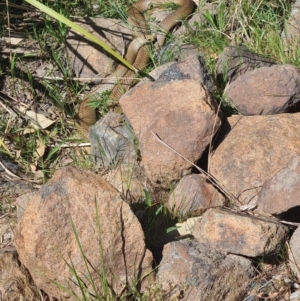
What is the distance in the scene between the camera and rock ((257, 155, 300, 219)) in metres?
3.42

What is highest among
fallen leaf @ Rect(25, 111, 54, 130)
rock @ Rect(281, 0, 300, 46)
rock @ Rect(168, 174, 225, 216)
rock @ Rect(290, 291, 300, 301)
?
rock @ Rect(281, 0, 300, 46)

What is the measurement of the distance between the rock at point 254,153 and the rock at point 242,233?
0.39 m

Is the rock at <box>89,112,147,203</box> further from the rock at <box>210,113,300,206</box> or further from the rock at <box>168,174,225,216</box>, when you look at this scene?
the rock at <box>210,113,300,206</box>

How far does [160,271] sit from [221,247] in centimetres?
30

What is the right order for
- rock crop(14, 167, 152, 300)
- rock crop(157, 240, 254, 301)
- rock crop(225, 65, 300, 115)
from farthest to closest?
rock crop(225, 65, 300, 115) → rock crop(157, 240, 254, 301) → rock crop(14, 167, 152, 300)

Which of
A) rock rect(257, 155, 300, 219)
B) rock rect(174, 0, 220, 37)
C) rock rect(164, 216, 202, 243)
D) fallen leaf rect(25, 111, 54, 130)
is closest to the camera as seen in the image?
rock rect(257, 155, 300, 219)

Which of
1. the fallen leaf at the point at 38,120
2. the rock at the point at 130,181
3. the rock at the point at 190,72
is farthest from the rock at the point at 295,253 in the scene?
the fallen leaf at the point at 38,120

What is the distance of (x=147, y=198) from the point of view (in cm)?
370

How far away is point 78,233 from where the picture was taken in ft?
10.3

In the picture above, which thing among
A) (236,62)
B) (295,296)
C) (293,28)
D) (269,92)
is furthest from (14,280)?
(293,28)

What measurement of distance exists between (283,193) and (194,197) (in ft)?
1.57

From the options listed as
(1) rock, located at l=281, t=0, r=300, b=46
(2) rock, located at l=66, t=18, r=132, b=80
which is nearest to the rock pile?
(1) rock, located at l=281, t=0, r=300, b=46

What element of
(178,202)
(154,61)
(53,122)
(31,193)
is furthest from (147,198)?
(154,61)

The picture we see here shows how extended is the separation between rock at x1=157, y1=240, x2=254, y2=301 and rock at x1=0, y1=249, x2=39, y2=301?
0.60m
